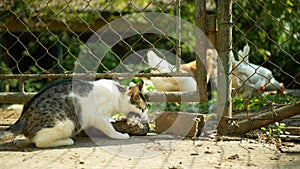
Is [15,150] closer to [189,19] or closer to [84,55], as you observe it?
[84,55]

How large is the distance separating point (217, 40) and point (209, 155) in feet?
2.44

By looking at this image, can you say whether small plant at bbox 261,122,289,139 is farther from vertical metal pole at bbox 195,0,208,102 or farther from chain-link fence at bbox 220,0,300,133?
vertical metal pole at bbox 195,0,208,102

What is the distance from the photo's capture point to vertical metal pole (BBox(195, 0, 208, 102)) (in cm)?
264

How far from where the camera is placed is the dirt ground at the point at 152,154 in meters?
2.07

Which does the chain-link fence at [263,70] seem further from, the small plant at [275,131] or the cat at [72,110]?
the cat at [72,110]

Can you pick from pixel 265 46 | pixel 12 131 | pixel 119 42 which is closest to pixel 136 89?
pixel 12 131

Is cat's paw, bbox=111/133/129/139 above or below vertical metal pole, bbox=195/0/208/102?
below

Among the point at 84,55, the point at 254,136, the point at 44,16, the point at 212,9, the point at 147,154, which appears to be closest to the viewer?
the point at 147,154

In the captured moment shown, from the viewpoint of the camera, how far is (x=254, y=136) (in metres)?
2.61

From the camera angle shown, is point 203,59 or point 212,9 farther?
point 212,9

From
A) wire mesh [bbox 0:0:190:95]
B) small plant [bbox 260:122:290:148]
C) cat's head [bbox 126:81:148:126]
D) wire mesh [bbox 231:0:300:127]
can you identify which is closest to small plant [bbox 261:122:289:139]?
small plant [bbox 260:122:290:148]

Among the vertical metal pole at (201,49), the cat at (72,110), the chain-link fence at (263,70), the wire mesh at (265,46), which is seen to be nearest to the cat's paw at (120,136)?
the cat at (72,110)

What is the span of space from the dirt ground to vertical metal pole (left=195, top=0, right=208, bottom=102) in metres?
0.35

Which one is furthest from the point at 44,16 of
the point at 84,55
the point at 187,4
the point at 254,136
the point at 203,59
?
the point at 254,136
